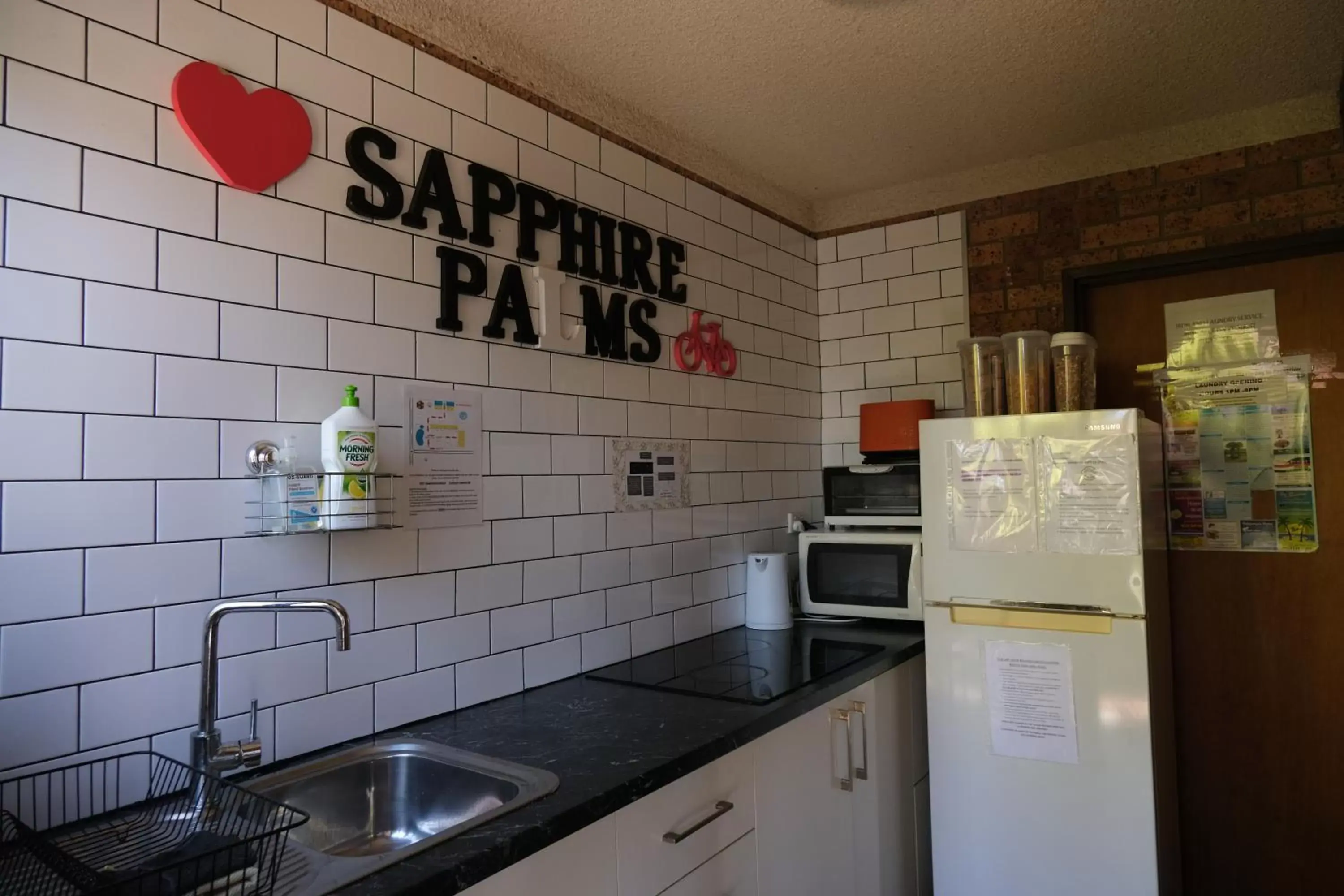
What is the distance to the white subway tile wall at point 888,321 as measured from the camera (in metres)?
2.85

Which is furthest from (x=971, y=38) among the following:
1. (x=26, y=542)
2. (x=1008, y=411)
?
(x=26, y=542)

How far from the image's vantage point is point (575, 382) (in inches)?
81.4

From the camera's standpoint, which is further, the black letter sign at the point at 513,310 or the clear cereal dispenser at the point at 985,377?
the clear cereal dispenser at the point at 985,377

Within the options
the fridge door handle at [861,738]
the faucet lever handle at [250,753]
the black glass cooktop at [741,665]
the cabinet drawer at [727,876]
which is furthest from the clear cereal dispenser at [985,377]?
the faucet lever handle at [250,753]

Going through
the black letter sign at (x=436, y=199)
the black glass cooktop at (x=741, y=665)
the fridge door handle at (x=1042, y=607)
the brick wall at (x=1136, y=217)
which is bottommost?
the black glass cooktop at (x=741, y=665)

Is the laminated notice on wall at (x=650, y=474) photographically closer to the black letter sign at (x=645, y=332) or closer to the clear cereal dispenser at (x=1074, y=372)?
the black letter sign at (x=645, y=332)

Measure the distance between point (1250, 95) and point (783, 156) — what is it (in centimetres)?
131

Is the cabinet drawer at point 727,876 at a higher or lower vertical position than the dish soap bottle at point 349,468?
lower

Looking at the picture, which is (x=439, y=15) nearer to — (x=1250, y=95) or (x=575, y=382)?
(x=575, y=382)

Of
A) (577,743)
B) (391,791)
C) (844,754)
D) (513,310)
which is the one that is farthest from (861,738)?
(513,310)

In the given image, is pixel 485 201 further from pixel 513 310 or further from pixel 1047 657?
pixel 1047 657

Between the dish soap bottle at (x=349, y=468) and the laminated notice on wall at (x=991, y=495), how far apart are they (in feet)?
4.55

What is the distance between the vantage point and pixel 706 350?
251cm


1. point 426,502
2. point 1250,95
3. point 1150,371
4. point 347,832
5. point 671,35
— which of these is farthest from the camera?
point 1150,371
